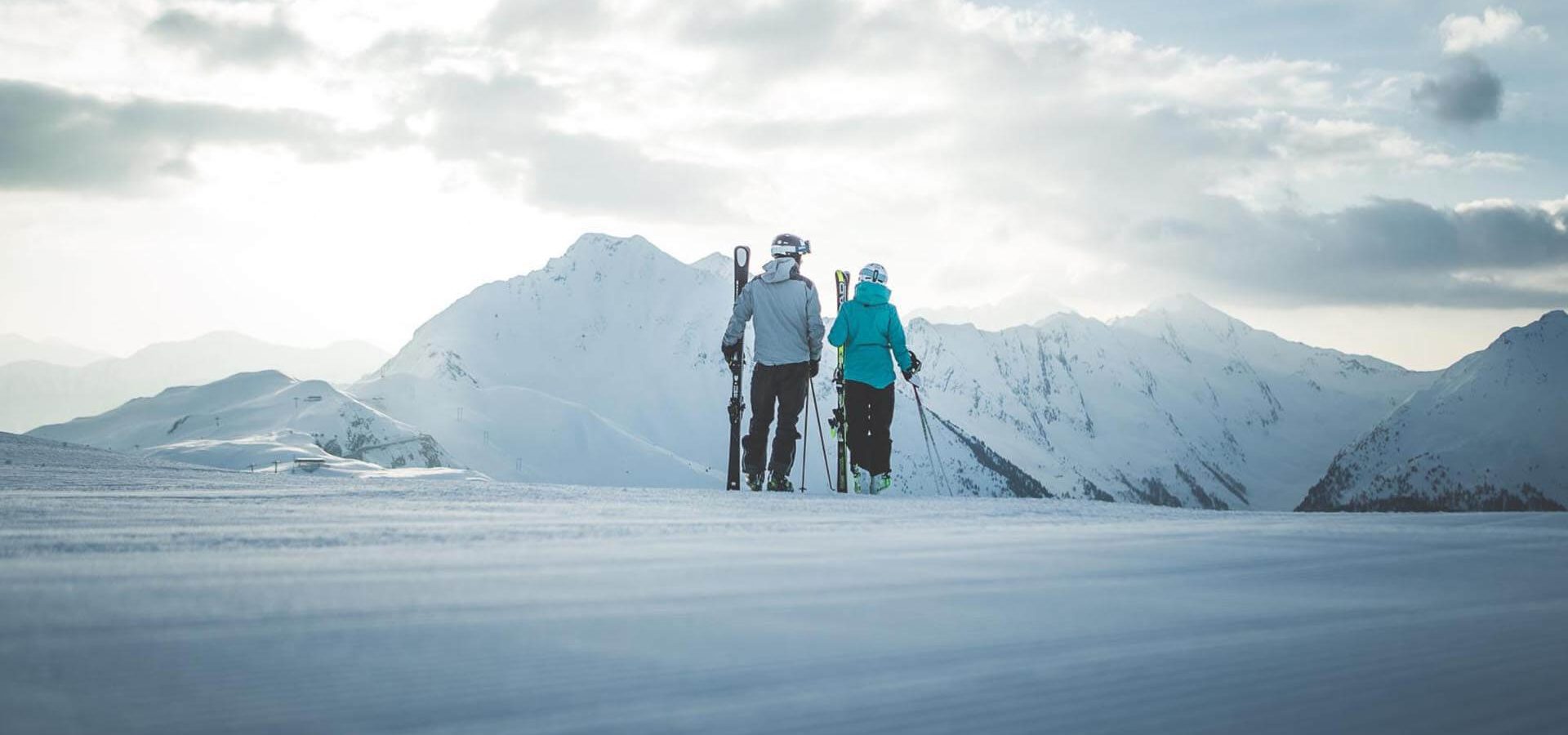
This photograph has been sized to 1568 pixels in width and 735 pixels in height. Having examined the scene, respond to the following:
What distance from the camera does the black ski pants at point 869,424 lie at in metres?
12.1

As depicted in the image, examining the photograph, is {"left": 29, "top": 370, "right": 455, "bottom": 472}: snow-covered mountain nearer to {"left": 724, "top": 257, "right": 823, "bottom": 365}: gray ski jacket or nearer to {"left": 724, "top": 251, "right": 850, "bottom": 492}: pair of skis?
{"left": 724, "top": 251, "right": 850, "bottom": 492}: pair of skis

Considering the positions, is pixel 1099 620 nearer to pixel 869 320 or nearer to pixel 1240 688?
pixel 1240 688

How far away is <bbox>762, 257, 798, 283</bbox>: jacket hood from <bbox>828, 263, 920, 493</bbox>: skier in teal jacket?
2.59ft

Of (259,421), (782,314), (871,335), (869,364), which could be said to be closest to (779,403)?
(782,314)

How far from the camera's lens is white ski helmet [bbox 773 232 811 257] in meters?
12.4

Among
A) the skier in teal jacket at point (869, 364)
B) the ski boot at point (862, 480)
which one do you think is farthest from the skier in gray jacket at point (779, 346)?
the ski boot at point (862, 480)

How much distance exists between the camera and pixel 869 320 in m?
12.5

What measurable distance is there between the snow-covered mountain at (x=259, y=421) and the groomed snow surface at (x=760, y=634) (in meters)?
115

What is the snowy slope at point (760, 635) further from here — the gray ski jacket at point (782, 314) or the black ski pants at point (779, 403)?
the gray ski jacket at point (782, 314)

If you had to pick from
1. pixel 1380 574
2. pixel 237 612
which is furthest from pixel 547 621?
pixel 1380 574

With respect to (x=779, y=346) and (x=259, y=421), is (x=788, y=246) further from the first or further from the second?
(x=259, y=421)

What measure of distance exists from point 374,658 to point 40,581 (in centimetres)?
96

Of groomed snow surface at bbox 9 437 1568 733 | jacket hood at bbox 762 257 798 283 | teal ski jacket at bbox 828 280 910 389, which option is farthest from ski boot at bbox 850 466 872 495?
groomed snow surface at bbox 9 437 1568 733

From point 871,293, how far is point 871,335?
19.4 inches
